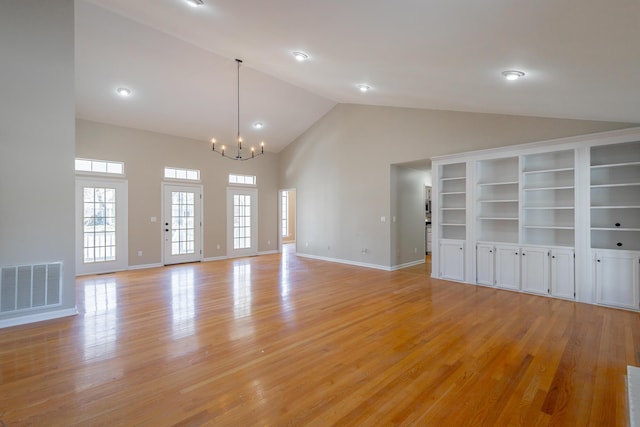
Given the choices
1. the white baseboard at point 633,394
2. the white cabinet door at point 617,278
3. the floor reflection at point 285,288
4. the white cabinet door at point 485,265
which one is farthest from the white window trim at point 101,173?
the white cabinet door at point 617,278

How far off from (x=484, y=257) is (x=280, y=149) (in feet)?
21.9

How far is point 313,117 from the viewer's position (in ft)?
27.7

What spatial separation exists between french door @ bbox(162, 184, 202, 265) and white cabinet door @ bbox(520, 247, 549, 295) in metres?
7.31

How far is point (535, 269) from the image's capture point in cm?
492

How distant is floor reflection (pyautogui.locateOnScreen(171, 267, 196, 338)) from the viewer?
3.55m

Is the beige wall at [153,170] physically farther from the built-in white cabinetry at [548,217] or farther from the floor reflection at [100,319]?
the built-in white cabinetry at [548,217]

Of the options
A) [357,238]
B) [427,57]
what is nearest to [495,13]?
[427,57]

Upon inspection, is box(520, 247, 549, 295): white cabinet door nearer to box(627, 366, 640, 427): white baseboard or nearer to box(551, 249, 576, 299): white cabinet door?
box(551, 249, 576, 299): white cabinet door

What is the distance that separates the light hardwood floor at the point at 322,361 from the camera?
2.06 metres

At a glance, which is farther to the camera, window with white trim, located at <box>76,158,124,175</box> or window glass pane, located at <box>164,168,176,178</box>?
window glass pane, located at <box>164,168,176,178</box>

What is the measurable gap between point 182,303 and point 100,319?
0.99m

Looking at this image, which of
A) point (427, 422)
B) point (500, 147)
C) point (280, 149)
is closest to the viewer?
point (427, 422)

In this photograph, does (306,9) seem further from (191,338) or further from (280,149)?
(280,149)

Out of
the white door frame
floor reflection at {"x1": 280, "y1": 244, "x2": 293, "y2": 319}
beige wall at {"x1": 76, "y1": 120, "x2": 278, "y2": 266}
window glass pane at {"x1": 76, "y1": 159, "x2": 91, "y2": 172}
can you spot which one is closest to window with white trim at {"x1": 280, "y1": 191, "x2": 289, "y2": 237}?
beige wall at {"x1": 76, "y1": 120, "x2": 278, "y2": 266}
